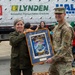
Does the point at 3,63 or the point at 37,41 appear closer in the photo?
the point at 37,41

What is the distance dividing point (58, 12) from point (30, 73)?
1467 millimetres

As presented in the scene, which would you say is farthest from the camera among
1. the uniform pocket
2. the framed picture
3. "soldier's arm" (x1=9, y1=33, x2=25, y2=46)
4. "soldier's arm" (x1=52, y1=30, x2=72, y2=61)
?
the uniform pocket

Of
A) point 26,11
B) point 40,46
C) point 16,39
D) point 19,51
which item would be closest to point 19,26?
point 16,39

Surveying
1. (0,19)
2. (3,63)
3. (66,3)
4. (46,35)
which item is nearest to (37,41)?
(46,35)

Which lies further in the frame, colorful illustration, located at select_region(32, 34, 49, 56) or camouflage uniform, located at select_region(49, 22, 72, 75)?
colorful illustration, located at select_region(32, 34, 49, 56)

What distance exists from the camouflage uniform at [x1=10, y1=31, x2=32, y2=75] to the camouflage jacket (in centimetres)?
83

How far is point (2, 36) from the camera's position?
14.5 meters

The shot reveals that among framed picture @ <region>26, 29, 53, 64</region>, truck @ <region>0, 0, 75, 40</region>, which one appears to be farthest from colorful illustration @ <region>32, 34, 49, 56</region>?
truck @ <region>0, 0, 75, 40</region>

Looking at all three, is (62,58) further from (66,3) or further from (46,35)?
(66,3)

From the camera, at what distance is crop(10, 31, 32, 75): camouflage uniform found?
6.11 m

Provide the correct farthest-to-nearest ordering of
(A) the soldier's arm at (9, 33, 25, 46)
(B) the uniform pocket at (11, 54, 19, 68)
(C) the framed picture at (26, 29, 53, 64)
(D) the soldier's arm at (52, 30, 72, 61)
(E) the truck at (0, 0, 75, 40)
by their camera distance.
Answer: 1. (E) the truck at (0, 0, 75, 40)
2. (B) the uniform pocket at (11, 54, 19, 68)
3. (A) the soldier's arm at (9, 33, 25, 46)
4. (C) the framed picture at (26, 29, 53, 64)
5. (D) the soldier's arm at (52, 30, 72, 61)

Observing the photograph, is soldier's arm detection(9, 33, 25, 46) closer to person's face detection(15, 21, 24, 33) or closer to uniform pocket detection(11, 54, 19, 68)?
person's face detection(15, 21, 24, 33)

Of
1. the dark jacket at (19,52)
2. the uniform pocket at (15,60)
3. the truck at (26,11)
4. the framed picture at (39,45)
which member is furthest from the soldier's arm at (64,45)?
the truck at (26,11)

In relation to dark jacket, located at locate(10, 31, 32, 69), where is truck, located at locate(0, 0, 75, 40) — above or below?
above
